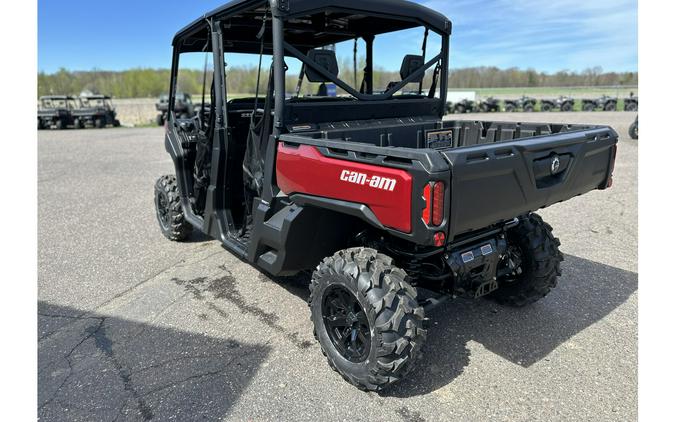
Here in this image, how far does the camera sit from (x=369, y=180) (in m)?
2.45

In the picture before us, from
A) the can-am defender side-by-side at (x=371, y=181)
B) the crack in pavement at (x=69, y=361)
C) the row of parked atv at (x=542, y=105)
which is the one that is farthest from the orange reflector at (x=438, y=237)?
the row of parked atv at (x=542, y=105)

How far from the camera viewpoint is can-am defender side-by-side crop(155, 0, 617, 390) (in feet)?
7.78

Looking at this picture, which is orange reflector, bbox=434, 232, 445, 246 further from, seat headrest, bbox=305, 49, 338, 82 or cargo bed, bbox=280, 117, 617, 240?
seat headrest, bbox=305, 49, 338, 82

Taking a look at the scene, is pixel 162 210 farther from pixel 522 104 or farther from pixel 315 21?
pixel 522 104

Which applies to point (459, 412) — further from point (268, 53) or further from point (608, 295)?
point (268, 53)

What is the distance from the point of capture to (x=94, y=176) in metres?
10.4

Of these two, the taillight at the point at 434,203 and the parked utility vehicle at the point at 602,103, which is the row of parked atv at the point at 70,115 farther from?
the parked utility vehicle at the point at 602,103

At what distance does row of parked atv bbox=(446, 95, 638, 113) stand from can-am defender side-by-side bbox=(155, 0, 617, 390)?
29.4 meters

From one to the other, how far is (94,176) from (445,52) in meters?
9.10

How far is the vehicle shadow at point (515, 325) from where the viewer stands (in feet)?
9.61

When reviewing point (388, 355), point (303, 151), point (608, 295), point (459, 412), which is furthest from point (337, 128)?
point (608, 295)

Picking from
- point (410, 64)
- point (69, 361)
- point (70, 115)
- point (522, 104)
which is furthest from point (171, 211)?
point (522, 104)

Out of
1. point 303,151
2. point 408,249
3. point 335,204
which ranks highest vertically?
point 303,151

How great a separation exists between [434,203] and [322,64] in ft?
5.73
